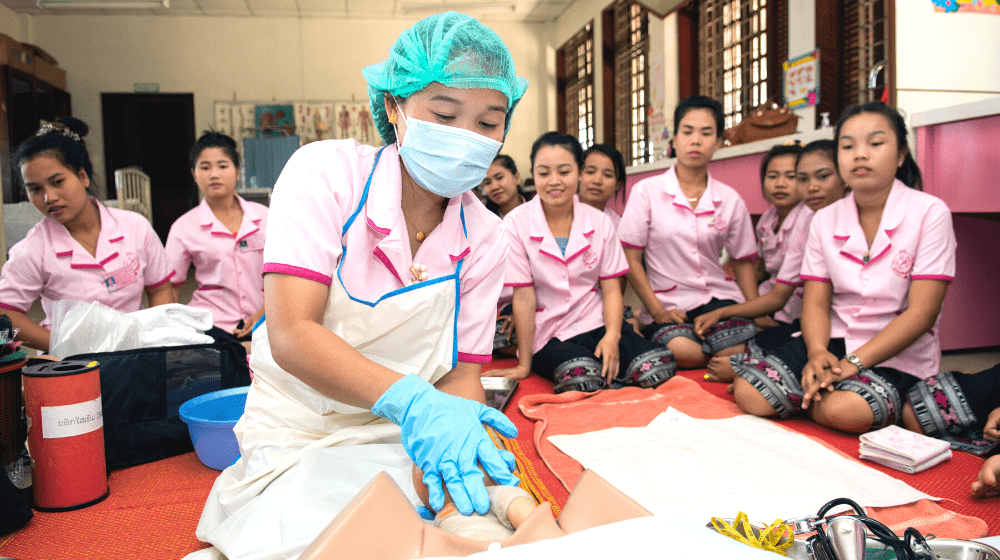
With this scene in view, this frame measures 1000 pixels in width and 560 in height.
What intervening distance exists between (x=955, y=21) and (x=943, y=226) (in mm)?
1410

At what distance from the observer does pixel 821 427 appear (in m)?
1.91

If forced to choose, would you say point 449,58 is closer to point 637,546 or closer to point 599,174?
point 637,546

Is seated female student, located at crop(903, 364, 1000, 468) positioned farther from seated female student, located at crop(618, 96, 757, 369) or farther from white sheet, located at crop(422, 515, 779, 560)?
white sheet, located at crop(422, 515, 779, 560)

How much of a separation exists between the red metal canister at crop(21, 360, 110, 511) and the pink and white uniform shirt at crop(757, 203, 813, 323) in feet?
7.79

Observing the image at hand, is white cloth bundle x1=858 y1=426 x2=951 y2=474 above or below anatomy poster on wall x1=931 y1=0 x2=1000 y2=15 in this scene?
below

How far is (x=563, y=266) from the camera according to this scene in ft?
8.09

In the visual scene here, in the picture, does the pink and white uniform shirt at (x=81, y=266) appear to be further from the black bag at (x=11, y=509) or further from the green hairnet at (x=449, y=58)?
the green hairnet at (x=449, y=58)

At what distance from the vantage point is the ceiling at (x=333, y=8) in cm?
732

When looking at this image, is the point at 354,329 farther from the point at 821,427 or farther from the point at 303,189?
the point at 821,427

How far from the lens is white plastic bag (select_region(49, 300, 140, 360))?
1.74 meters

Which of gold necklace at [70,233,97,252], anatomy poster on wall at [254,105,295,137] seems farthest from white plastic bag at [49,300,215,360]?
anatomy poster on wall at [254,105,295,137]

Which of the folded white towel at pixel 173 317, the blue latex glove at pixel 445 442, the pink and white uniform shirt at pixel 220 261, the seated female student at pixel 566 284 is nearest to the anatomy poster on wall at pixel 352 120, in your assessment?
the pink and white uniform shirt at pixel 220 261

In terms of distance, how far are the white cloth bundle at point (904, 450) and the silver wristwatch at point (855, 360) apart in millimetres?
247

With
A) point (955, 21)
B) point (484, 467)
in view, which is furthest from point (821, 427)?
point (955, 21)
